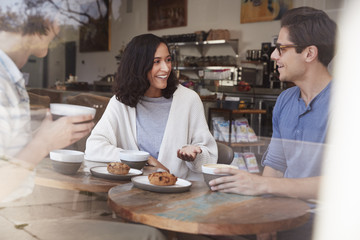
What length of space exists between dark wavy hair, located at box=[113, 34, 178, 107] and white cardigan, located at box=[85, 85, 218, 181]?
5 centimetres

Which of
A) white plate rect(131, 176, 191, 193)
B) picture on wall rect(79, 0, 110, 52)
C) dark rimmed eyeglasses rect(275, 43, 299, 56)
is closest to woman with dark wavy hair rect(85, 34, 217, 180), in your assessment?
picture on wall rect(79, 0, 110, 52)

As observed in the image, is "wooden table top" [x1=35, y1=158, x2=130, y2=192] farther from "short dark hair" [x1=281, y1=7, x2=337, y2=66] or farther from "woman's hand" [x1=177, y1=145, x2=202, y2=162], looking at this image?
"short dark hair" [x1=281, y1=7, x2=337, y2=66]

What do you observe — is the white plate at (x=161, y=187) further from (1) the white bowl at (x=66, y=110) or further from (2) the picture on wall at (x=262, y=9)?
(2) the picture on wall at (x=262, y=9)

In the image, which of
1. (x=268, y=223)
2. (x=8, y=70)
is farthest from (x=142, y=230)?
(x=8, y=70)

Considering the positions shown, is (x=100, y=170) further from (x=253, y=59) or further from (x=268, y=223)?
(x=253, y=59)

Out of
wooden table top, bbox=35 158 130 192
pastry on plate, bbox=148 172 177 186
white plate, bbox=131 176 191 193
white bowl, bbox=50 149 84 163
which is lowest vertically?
wooden table top, bbox=35 158 130 192

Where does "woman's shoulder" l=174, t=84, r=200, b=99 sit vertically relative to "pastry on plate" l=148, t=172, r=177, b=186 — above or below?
above

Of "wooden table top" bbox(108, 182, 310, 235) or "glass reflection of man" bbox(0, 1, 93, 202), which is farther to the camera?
"glass reflection of man" bbox(0, 1, 93, 202)

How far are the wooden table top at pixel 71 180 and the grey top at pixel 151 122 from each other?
0.90 feet

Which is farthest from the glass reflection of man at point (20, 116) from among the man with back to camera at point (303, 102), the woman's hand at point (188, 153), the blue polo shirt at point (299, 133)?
the blue polo shirt at point (299, 133)

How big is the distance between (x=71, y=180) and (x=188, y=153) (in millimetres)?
429

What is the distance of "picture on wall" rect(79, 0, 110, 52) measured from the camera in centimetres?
138

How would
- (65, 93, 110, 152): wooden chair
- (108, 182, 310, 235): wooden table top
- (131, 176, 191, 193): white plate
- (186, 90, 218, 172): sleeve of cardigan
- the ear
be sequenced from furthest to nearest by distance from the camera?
(186, 90, 218, 172): sleeve of cardigan, (65, 93, 110, 152): wooden chair, the ear, (131, 176, 191, 193): white plate, (108, 182, 310, 235): wooden table top

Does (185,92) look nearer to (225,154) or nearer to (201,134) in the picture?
(201,134)
